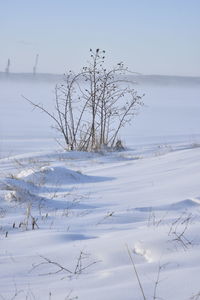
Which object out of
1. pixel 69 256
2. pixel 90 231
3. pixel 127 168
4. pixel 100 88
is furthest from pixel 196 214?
pixel 100 88

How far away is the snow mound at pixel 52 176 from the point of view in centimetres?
366

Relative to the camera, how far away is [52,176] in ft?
12.5

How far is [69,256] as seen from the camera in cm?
165

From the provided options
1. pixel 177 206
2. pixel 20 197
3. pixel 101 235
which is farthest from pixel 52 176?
pixel 101 235

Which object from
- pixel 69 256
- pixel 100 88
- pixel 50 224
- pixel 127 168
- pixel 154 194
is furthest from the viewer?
pixel 100 88

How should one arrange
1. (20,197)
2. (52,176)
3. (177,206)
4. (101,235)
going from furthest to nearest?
(52,176), (20,197), (177,206), (101,235)

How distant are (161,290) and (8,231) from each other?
1015mm

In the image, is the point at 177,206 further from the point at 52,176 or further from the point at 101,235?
the point at 52,176

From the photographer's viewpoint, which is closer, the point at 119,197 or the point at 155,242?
the point at 155,242

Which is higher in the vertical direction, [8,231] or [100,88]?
[100,88]

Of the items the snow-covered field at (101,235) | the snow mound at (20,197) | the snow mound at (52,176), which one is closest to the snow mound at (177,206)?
the snow-covered field at (101,235)

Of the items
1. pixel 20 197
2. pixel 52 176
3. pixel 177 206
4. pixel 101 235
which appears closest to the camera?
pixel 101 235

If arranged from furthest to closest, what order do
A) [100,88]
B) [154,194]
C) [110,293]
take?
[100,88] < [154,194] < [110,293]

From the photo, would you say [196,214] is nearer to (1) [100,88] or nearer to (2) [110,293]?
(2) [110,293]
